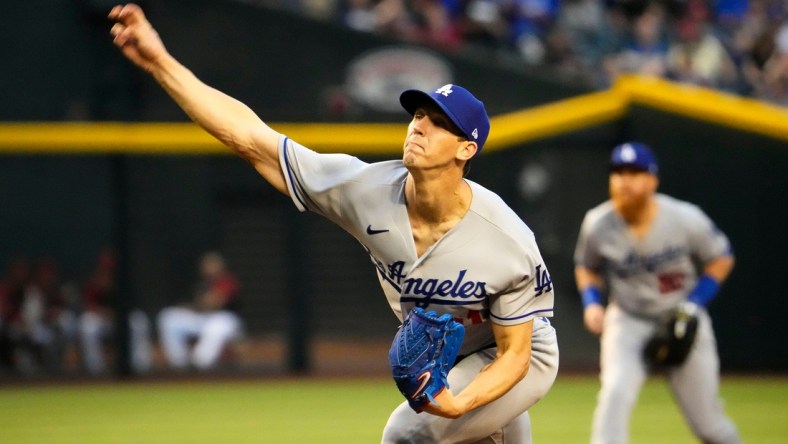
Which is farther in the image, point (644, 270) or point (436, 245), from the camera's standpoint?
point (644, 270)

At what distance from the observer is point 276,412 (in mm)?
10461

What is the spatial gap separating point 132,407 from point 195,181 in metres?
3.32

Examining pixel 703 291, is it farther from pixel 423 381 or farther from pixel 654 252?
pixel 423 381

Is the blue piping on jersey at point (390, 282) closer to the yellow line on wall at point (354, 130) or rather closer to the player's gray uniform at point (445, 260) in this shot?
the player's gray uniform at point (445, 260)

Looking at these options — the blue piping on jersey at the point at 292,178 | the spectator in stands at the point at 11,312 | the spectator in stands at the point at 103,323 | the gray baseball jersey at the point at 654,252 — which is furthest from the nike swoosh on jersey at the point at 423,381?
the spectator in stands at the point at 11,312

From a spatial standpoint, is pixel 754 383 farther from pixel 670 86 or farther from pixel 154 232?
pixel 154 232

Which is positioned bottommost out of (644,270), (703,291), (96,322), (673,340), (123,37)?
(96,322)

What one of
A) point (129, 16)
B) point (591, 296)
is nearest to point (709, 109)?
point (591, 296)

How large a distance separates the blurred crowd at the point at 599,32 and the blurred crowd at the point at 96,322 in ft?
17.9

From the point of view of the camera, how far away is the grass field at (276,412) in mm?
9031

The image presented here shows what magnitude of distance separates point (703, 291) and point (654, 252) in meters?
0.34

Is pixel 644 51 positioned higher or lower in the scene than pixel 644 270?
higher

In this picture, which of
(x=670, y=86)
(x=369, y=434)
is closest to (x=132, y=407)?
(x=369, y=434)

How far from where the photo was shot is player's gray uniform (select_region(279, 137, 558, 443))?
14.5 ft
